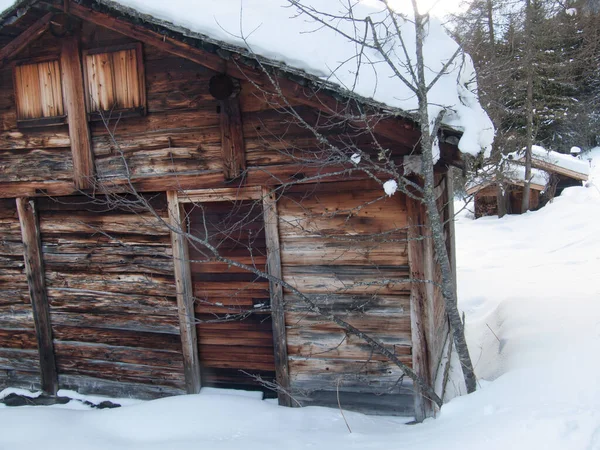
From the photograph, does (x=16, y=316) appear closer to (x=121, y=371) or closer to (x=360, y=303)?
(x=121, y=371)

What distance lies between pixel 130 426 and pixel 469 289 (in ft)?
25.1

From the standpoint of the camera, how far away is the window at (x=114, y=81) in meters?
5.02

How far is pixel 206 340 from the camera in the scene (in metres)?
5.29

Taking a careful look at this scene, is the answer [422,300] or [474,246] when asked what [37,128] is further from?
[474,246]

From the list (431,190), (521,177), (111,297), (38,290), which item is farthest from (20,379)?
(521,177)

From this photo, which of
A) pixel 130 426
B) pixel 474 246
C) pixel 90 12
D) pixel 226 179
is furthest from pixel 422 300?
pixel 474 246

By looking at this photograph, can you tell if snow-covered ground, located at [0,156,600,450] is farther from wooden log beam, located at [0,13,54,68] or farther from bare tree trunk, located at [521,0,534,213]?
bare tree trunk, located at [521,0,534,213]

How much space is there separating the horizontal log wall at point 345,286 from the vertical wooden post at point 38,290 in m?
3.07

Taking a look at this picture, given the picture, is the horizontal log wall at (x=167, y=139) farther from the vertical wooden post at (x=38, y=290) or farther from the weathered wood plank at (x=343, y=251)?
the weathered wood plank at (x=343, y=251)

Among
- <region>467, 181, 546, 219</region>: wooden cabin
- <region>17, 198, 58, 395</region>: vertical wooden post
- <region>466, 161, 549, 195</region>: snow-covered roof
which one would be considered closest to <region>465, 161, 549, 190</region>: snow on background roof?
<region>466, 161, 549, 195</region>: snow-covered roof

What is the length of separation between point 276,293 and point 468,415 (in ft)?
6.96

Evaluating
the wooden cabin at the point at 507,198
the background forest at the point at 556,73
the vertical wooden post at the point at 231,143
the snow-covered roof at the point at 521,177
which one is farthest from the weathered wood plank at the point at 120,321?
the background forest at the point at 556,73

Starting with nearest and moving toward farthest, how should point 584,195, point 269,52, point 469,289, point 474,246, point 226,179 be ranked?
point 269,52, point 226,179, point 469,289, point 474,246, point 584,195

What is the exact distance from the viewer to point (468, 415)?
345 centimetres
